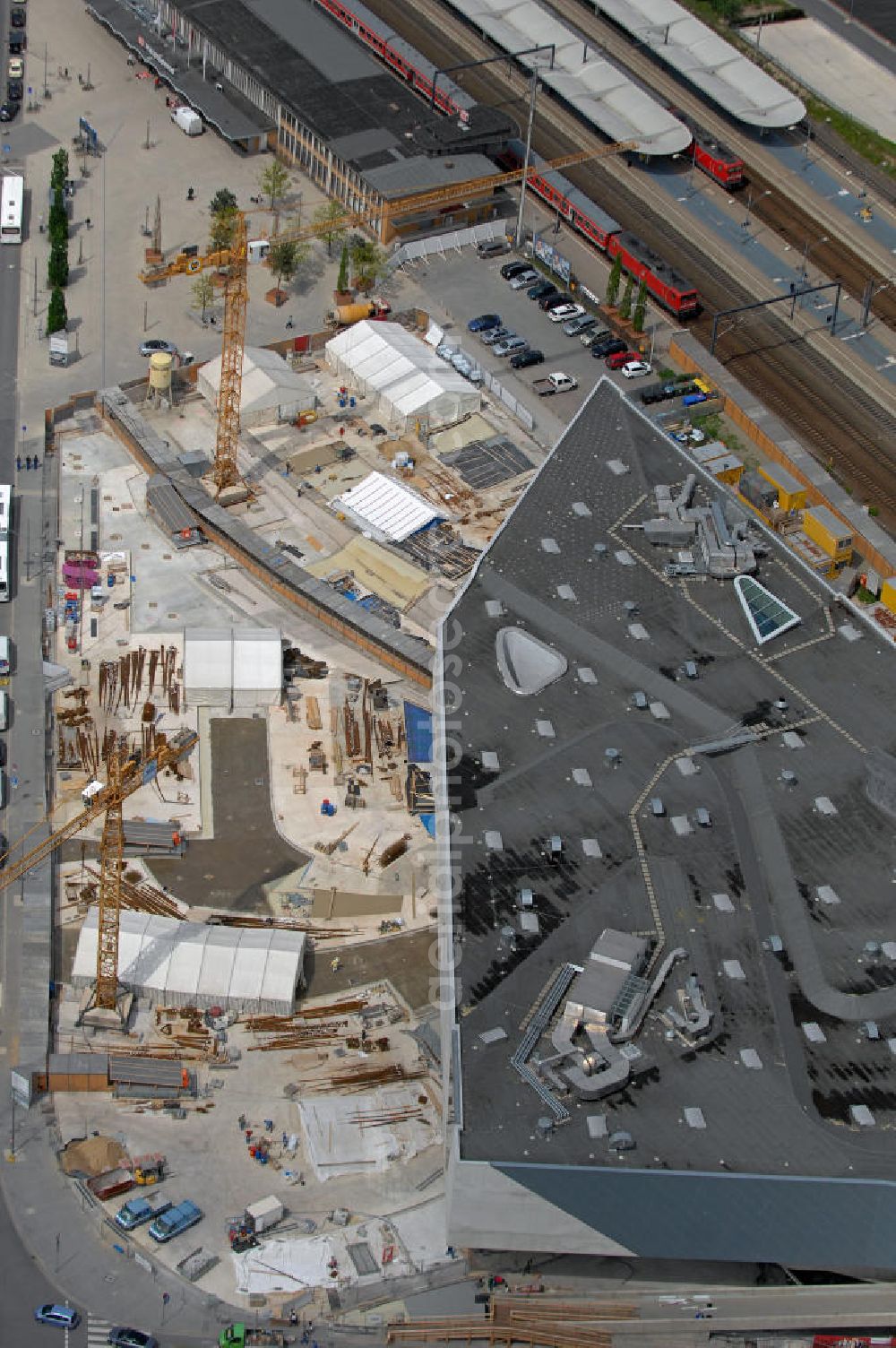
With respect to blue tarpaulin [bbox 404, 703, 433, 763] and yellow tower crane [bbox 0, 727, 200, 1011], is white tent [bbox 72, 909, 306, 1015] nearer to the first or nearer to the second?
yellow tower crane [bbox 0, 727, 200, 1011]

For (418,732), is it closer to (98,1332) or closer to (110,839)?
(110,839)

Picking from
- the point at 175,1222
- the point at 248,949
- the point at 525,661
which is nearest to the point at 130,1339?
the point at 175,1222

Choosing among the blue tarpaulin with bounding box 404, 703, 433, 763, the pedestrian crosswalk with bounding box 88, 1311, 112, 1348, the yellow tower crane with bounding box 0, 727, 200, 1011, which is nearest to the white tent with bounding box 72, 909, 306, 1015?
the yellow tower crane with bounding box 0, 727, 200, 1011

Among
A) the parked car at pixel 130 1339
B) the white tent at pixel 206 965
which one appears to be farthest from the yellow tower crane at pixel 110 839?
the parked car at pixel 130 1339

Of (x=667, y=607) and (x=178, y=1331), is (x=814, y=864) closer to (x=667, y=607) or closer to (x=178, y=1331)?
(x=667, y=607)

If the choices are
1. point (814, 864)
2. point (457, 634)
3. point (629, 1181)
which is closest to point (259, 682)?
point (457, 634)

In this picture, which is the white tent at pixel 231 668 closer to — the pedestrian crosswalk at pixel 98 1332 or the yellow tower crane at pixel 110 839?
the yellow tower crane at pixel 110 839
